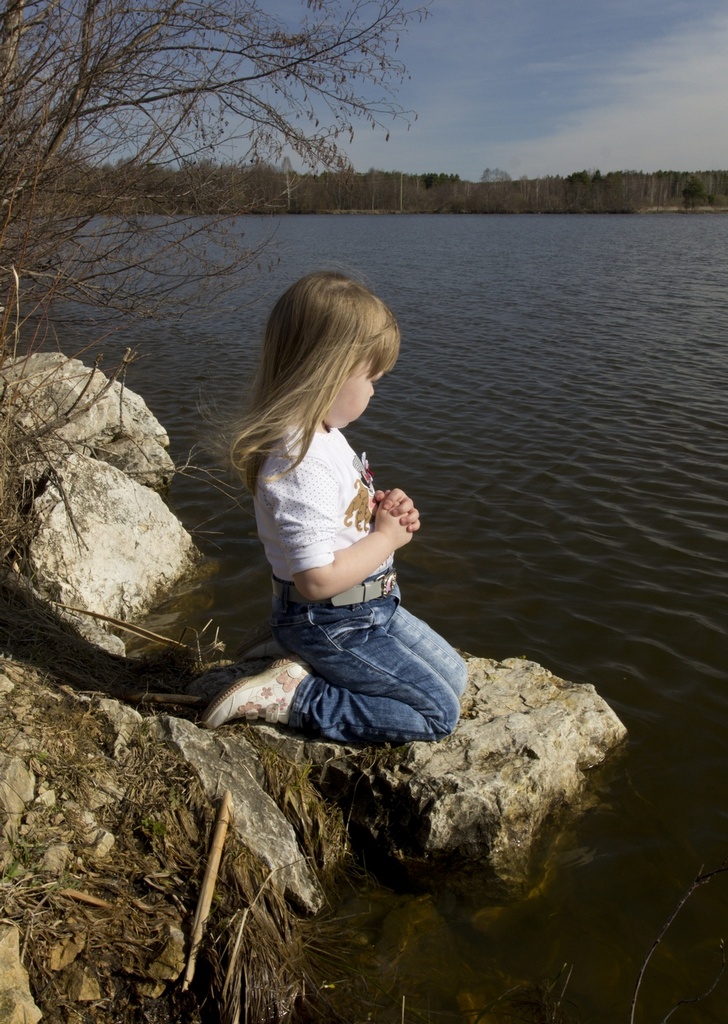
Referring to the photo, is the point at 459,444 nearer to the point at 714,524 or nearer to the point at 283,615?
the point at 714,524

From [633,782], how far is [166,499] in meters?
4.28

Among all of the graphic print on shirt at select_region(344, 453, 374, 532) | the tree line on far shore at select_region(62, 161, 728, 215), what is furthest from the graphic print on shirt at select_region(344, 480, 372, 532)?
the tree line on far shore at select_region(62, 161, 728, 215)

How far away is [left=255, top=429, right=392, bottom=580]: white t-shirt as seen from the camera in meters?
2.35

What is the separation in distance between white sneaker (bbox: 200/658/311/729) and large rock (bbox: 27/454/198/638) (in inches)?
64.1

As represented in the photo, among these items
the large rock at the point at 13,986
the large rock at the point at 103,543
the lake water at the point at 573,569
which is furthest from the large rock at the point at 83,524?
the large rock at the point at 13,986

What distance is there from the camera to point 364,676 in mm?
2607

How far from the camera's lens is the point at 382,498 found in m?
2.66

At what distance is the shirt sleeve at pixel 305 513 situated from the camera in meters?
2.34

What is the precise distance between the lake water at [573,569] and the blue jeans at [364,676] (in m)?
0.56

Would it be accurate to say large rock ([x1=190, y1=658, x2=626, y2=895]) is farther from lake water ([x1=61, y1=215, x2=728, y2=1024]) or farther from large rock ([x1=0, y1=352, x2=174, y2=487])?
large rock ([x1=0, y1=352, x2=174, y2=487])

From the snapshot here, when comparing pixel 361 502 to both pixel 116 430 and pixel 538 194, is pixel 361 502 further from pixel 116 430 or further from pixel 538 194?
pixel 538 194

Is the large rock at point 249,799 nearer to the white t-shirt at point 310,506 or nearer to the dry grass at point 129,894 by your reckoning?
the dry grass at point 129,894

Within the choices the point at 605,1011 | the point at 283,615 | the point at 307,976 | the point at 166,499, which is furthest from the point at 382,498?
the point at 166,499

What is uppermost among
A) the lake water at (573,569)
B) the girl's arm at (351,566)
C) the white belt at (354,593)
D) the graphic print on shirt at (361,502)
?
the graphic print on shirt at (361,502)
